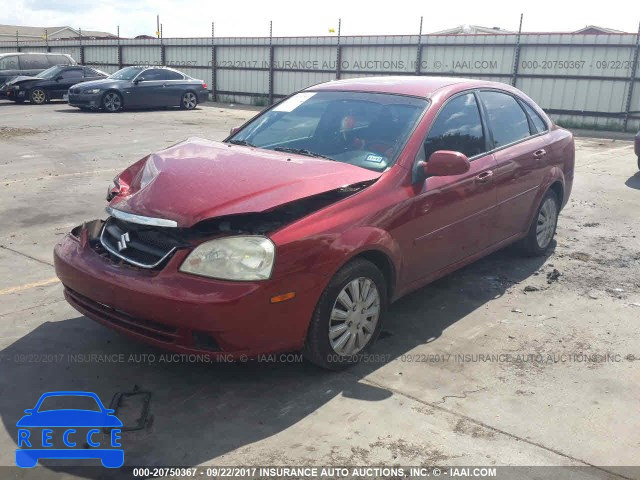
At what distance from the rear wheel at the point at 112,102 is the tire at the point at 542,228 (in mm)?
15356

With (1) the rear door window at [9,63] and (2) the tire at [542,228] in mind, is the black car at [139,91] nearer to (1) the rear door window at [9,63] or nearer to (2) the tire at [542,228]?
(1) the rear door window at [9,63]

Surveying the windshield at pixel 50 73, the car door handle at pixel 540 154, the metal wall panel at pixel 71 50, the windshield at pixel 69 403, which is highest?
the metal wall panel at pixel 71 50

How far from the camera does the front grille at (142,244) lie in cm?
342

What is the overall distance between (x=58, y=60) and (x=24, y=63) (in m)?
1.15

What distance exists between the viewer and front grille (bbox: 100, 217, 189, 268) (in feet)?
11.2

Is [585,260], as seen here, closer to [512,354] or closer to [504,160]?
[504,160]

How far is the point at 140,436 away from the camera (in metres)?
3.09

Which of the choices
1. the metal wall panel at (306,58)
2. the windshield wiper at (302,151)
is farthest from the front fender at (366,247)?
the metal wall panel at (306,58)

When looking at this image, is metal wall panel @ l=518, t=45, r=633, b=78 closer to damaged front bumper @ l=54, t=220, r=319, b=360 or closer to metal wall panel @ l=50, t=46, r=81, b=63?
damaged front bumper @ l=54, t=220, r=319, b=360

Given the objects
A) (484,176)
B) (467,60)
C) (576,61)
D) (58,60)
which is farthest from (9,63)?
(484,176)

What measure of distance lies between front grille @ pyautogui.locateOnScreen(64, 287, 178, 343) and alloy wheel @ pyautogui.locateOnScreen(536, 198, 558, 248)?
12.5 ft

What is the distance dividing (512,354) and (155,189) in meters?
2.45

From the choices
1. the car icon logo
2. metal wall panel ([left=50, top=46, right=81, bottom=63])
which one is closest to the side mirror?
the car icon logo

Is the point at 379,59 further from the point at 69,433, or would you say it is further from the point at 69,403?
the point at 69,433
